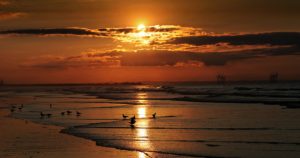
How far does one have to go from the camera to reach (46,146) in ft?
65.9

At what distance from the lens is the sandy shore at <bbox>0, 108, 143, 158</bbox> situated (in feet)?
59.6

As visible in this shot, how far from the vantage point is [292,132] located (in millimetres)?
23484

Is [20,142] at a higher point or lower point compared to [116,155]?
higher

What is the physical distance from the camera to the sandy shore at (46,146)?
1816 cm

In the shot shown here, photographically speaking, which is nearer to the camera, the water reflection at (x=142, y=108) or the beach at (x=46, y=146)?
the beach at (x=46, y=146)

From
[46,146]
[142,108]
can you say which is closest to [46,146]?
[46,146]

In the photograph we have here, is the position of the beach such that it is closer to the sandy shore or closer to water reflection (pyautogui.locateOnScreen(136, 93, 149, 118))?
the sandy shore

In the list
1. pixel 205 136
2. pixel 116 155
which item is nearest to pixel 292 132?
pixel 205 136

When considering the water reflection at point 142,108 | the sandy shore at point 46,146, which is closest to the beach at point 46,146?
the sandy shore at point 46,146

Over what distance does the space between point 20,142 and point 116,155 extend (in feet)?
17.5

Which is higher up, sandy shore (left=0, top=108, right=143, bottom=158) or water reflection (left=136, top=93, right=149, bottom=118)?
water reflection (left=136, top=93, right=149, bottom=118)

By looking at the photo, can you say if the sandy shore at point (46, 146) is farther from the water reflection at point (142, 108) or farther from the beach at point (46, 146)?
the water reflection at point (142, 108)

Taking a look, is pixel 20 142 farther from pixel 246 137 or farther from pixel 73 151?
pixel 246 137

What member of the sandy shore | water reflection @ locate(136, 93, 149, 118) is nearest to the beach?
the sandy shore
